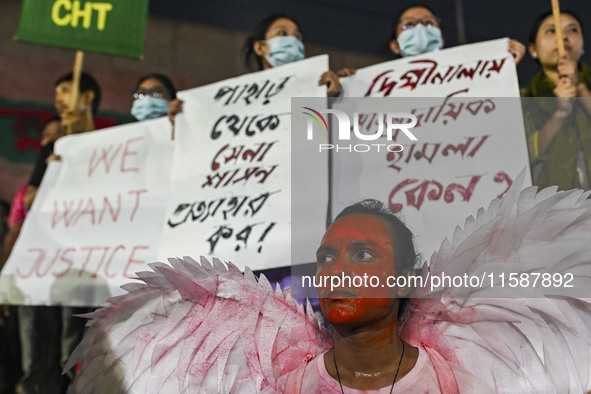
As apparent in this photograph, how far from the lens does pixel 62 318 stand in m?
2.67

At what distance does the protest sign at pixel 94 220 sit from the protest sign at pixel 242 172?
210 mm

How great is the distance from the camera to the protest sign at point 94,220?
2.48 meters

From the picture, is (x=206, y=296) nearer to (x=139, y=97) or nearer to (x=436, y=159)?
(x=436, y=159)

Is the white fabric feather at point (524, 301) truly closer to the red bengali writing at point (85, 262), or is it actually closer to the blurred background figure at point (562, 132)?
the blurred background figure at point (562, 132)

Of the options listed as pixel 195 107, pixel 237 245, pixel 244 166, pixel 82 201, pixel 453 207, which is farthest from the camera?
pixel 82 201

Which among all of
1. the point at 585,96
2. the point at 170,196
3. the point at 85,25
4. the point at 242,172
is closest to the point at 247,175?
the point at 242,172

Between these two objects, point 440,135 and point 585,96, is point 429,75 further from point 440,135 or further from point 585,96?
point 585,96

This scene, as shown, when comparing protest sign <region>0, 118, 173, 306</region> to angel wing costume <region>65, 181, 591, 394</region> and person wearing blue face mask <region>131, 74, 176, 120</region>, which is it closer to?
person wearing blue face mask <region>131, 74, 176, 120</region>

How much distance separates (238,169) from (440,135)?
68cm

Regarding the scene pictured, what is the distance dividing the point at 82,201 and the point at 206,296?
160 cm

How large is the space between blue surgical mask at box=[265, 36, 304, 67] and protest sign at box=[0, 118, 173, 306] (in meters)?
0.52

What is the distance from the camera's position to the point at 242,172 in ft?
7.44

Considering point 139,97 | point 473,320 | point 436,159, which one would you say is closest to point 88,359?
point 473,320

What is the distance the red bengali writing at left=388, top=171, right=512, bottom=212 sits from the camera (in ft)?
6.21
